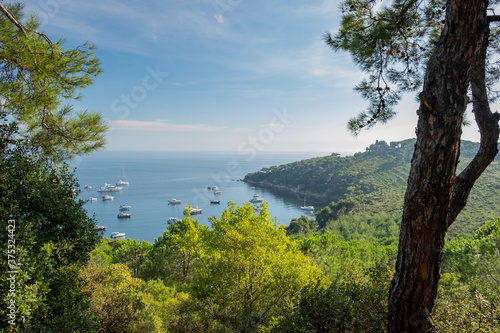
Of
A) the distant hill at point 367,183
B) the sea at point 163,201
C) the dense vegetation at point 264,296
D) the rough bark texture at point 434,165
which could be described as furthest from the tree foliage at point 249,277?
the distant hill at point 367,183

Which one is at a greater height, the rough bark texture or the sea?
the rough bark texture

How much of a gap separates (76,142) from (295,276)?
464 centimetres

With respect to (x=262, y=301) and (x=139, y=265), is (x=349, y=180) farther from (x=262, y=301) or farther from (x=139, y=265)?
(x=262, y=301)

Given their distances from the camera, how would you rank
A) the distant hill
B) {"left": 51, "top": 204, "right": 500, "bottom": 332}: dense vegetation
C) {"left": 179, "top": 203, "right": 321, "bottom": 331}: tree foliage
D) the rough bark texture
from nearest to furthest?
the rough bark texture, {"left": 51, "top": 204, "right": 500, "bottom": 332}: dense vegetation, {"left": 179, "top": 203, "right": 321, "bottom": 331}: tree foliage, the distant hill

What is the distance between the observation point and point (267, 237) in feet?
20.5

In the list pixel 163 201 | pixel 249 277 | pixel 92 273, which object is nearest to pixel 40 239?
pixel 92 273

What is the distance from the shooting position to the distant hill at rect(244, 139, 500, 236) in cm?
3139

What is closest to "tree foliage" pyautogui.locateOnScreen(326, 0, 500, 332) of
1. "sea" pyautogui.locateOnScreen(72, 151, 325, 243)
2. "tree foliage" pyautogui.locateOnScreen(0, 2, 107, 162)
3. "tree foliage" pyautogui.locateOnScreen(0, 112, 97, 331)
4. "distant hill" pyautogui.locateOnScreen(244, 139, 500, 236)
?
"tree foliage" pyautogui.locateOnScreen(0, 112, 97, 331)

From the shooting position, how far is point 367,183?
157 ft

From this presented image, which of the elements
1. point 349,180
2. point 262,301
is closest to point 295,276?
point 262,301

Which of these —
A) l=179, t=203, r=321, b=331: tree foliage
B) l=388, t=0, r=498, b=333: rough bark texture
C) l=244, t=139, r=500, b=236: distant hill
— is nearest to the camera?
l=388, t=0, r=498, b=333: rough bark texture

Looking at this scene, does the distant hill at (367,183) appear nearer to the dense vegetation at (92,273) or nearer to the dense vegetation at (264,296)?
the dense vegetation at (264,296)

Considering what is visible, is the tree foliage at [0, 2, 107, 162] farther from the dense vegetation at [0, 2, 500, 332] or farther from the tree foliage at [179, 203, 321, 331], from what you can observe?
the tree foliage at [179, 203, 321, 331]

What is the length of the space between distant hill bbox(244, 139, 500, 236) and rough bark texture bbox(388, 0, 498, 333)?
102 feet
